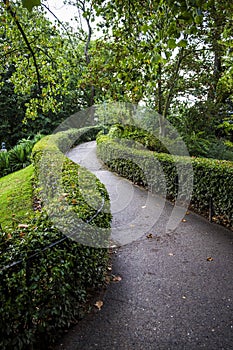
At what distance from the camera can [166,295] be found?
123 inches

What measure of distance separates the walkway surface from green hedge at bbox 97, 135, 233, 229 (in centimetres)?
44

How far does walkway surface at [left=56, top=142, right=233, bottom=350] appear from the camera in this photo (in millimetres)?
2475

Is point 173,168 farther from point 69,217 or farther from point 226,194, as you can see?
point 69,217

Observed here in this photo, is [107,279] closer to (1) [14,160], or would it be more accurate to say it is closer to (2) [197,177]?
(2) [197,177]

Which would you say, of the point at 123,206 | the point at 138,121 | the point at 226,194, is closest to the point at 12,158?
the point at 138,121

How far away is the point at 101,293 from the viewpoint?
3.16 m

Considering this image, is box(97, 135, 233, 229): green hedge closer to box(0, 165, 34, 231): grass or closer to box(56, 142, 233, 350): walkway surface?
box(56, 142, 233, 350): walkway surface

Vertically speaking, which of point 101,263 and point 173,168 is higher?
point 173,168

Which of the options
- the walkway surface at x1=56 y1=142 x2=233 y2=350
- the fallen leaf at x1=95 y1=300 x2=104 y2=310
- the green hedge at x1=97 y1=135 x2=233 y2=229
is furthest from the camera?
the green hedge at x1=97 y1=135 x2=233 y2=229

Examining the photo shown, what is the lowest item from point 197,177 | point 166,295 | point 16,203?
point 166,295

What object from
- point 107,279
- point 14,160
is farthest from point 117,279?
point 14,160

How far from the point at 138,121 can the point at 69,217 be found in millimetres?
9586


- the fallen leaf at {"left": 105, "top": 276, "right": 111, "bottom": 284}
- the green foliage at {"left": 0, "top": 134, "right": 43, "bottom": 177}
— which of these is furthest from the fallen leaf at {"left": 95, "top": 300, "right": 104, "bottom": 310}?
the green foliage at {"left": 0, "top": 134, "right": 43, "bottom": 177}

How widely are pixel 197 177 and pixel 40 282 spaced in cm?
437
